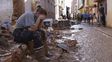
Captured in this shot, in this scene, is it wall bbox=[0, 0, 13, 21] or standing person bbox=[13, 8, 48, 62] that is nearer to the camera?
standing person bbox=[13, 8, 48, 62]

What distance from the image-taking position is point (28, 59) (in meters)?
7.82

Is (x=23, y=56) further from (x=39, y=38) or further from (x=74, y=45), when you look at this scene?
(x=74, y=45)

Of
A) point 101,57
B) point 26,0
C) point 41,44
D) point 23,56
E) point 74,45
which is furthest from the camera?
point 26,0

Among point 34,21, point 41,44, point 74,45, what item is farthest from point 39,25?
point 74,45

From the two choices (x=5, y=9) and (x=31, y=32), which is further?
(x=5, y=9)

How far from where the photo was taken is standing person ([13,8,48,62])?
7.64 metres

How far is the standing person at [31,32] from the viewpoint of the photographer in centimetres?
764

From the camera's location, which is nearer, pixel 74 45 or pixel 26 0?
pixel 74 45

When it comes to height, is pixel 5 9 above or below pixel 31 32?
above

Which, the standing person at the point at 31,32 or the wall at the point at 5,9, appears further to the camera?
the wall at the point at 5,9

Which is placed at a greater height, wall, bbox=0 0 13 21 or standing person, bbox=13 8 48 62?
wall, bbox=0 0 13 21

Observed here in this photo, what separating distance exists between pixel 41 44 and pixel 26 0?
12.5 m

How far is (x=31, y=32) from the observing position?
314 inches

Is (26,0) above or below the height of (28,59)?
above
